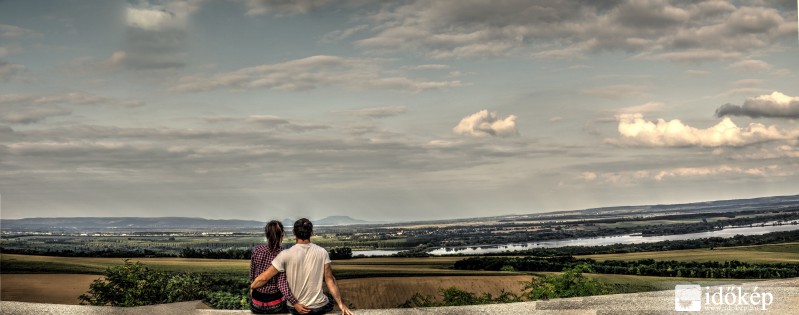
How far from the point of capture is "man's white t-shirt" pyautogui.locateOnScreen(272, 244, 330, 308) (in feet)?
34.9

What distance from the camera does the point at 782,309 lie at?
1730cm

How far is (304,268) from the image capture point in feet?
35.2

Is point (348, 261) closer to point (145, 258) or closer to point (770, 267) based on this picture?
point (145, 258)

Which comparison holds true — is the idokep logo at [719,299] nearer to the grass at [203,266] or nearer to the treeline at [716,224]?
the grass at [203,266]

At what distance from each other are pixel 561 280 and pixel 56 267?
4029cm

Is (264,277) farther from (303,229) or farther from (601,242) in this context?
(601,242)

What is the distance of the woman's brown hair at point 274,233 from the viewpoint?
10.9 meters

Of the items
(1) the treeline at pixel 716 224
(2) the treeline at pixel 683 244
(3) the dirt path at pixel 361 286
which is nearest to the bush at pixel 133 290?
(3) the dirt path at pixel 361 286

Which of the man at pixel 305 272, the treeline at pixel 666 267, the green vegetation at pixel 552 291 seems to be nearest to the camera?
the man at pixel 305 272

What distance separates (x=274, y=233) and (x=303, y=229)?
82 cm

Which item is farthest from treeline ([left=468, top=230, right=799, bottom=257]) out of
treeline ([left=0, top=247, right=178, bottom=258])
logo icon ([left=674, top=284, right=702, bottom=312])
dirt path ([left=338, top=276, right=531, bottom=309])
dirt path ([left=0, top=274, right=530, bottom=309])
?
Answer: logo icon ([left=674, top=284, right=702, bottom=312])

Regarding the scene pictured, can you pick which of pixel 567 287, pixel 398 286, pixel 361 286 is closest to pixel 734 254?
pixel 398 286

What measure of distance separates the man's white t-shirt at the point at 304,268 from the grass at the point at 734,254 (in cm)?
4943

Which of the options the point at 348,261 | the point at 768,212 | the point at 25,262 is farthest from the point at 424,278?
the point at 768,212
